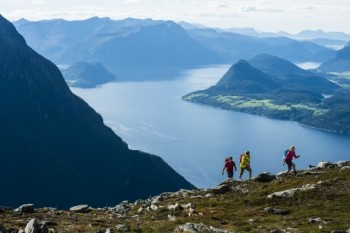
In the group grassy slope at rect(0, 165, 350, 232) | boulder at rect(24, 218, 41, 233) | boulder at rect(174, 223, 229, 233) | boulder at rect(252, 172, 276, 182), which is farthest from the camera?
boulder at rect(252, 172, 276, 182)

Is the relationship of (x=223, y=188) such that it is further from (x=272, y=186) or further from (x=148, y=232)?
(x=148, y=232)

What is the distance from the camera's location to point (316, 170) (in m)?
51.6

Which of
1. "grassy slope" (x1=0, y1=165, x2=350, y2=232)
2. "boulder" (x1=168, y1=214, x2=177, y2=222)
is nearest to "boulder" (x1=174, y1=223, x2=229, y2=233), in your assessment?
"grassy slope" (x1=0, y1=165, x2=350, y2=232)

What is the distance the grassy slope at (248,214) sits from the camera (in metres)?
31.7

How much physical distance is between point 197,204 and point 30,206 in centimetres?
1467

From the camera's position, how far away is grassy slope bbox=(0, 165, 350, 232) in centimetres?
3173

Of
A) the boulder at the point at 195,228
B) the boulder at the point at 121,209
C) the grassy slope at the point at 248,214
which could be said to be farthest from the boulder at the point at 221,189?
the boulder at the point at 195,228

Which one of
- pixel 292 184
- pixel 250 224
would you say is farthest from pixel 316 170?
pixel 250 224

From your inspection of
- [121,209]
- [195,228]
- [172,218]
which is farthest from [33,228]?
[121,209]

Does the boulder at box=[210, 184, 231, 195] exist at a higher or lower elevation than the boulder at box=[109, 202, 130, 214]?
higher

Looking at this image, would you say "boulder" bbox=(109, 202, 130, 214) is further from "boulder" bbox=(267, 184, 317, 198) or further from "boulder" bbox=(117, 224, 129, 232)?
"boulder" bbox=(267, 184, 317, 198)

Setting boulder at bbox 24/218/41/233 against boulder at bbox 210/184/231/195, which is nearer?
boulder at bbox 24/218/41/233

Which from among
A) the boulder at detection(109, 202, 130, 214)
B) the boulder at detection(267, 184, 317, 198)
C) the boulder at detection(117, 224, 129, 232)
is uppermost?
the boulder at detection(267, 184, 317, 198)

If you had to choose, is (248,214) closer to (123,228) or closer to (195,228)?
(195,228)
